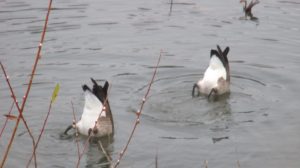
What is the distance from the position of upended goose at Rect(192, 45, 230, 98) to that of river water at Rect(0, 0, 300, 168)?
0.18 metres

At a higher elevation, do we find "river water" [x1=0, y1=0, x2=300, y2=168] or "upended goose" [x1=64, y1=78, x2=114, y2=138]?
"upended goose" [x1=64, y1=78, x2=114, y2=138]

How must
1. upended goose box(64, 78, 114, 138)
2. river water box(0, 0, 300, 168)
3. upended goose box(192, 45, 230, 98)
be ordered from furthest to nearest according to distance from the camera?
upended goose box(192, 45, 230, 98) → upended goose box(64, 78, 114, 138) → river water box(0, 0, 300, 168)

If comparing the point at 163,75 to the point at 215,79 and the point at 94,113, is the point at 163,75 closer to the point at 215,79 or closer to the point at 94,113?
the point at 215,79

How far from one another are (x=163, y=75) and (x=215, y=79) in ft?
3.95

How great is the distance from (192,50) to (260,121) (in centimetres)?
369

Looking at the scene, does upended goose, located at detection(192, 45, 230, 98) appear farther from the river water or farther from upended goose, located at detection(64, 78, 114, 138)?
upended goose, located at detection(64, 78, 114, 138)

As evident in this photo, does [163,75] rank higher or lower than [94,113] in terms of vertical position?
lower

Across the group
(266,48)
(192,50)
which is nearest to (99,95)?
(192,50)

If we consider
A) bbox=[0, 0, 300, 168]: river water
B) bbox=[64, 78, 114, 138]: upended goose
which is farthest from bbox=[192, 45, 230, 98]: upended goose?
bbox=[64, 78, 114, 138]: upended goose

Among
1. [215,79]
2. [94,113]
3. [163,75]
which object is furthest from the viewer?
[163,75]

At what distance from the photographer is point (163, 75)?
34.8 feet

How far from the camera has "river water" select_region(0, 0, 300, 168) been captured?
7.56 metres

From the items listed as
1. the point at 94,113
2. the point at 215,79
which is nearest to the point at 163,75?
the point at 215,79

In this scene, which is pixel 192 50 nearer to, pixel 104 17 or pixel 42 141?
pixel 104 17
